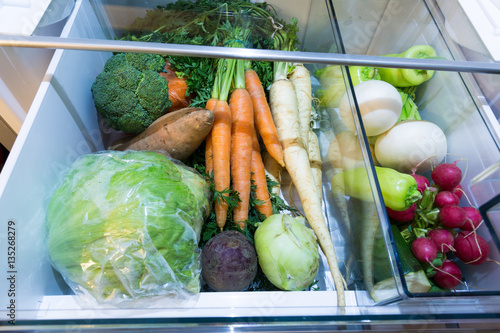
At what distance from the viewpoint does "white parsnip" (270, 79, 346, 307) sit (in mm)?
988

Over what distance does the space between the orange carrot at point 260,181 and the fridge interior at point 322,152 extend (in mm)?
233

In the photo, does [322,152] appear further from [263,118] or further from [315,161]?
[263,118]

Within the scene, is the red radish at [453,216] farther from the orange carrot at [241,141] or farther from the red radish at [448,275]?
the orange carrot at [241,141]

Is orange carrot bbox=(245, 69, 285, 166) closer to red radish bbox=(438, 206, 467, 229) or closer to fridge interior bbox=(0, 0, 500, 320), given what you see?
fridge interior bbox=(0, 0, 500, 320)

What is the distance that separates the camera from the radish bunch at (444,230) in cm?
82

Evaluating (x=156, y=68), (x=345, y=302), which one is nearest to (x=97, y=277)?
(x=345, y=302)

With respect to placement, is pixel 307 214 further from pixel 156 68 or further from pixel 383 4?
pixel 383 4

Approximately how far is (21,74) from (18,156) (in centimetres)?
38

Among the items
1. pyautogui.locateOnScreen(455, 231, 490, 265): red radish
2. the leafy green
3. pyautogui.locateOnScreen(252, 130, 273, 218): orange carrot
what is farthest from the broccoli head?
pyautogui.locateOnScreen(455, 231, 490, 265): red radish

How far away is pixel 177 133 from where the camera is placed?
0.99 m

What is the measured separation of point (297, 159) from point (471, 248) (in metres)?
0.56

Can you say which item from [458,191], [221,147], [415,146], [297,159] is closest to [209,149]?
[221,147]

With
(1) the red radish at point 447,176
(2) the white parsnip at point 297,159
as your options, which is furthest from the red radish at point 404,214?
(2) the white parsnip at point 297,159

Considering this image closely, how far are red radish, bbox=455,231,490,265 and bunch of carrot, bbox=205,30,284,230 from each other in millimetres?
552
